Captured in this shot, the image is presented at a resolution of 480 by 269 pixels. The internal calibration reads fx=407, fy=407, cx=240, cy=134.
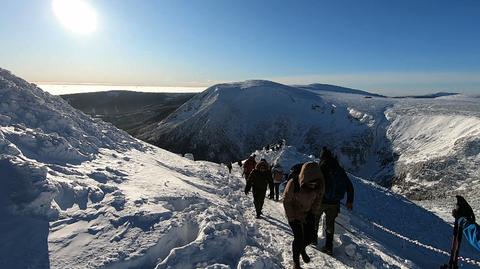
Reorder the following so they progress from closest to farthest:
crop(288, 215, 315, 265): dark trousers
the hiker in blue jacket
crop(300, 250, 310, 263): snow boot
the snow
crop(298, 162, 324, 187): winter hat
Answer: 1. the hiker in blue jacket
2. the snow
3. crop(298, 162, 324, 187): winter hat
4. crop(288, 215, 315, 265): dark trousers
5. crop(300, 250, 310, 263): snow boot

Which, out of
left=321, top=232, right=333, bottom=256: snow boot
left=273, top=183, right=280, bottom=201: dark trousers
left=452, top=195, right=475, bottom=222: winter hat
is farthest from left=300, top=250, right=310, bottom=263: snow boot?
left=273, top=183, right=280, bottom=201: dark trousers

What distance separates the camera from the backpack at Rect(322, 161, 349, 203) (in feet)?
27.5

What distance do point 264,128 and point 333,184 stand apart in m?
78.7

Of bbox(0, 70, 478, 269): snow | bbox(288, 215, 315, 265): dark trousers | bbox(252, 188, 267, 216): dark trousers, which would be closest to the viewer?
bbox(0, 70, 478, 269): snow

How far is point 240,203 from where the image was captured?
1490cm

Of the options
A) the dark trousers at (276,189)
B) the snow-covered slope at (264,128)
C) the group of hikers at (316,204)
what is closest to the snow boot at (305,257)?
the group of hikers at (316,204)

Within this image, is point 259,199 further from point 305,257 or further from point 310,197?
point 310,197

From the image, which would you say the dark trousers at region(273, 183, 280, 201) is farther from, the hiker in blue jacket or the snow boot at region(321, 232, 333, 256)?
the hiker in blue jacket

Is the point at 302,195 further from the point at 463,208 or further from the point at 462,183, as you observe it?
the point at 462,183

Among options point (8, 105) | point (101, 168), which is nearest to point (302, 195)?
point (101, 168)

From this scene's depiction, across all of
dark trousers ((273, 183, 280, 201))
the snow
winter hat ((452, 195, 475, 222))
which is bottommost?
dark trousers ((273, 183, 280, 201))

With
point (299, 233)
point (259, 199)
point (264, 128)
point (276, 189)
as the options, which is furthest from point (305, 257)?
point (264, 128)

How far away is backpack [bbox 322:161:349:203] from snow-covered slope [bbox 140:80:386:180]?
5664cm

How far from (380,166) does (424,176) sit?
1453 cm
